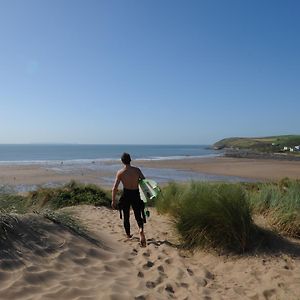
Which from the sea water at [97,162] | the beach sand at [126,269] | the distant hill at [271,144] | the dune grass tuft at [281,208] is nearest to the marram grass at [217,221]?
the beach sand at [126,269]

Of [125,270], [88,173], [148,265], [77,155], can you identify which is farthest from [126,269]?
[77,155]

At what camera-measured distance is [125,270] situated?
5.44 metres

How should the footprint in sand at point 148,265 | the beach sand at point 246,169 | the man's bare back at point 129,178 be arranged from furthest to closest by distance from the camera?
the beach sand at point 246,169
the man's bare back at point 129,178
the footprint in sand at point 148,265

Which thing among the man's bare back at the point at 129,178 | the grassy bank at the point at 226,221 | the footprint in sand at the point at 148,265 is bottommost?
the footprint in sand at the point at 148,265

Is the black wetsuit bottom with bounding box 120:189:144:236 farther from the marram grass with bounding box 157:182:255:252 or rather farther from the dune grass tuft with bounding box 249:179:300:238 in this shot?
the dune grass tuft with bounding box 249:179:300:238

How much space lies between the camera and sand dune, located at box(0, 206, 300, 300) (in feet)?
14.6

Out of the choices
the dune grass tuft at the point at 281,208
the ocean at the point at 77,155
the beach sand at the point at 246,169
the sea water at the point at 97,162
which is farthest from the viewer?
the ocean at the point at 77,155

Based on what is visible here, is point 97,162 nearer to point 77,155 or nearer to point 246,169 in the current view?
point 246,169

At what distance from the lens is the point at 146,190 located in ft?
27.0

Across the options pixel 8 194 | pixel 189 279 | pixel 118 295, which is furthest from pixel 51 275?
pixel 8 194

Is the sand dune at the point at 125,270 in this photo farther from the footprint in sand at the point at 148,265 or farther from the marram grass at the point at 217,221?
the marram grass at the point at 217,221

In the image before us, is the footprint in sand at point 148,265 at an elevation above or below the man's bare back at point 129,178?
below

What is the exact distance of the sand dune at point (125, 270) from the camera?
445cm

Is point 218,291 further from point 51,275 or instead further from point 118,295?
point 51,275
